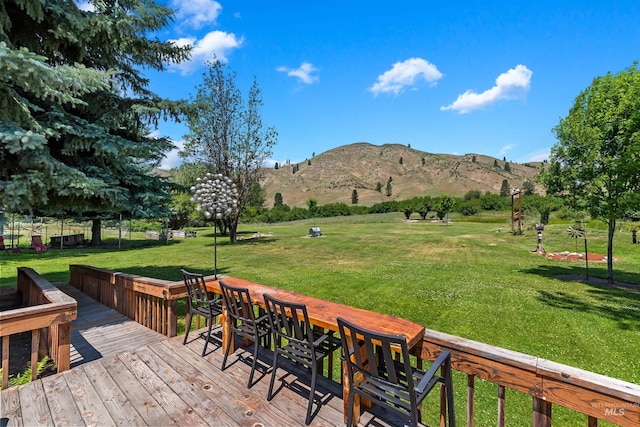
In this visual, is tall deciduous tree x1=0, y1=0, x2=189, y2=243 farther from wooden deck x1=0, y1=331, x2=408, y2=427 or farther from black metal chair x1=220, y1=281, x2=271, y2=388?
black metal chair x1=220, y1=281, x2=271, y2=388

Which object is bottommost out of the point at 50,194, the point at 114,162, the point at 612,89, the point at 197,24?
the point at 50,194

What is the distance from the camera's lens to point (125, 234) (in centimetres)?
2709

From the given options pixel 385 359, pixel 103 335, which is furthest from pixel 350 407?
pixel 103 335

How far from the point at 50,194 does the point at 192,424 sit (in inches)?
189

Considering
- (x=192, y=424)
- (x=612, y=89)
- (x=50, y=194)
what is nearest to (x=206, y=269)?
(x=50, y=194)

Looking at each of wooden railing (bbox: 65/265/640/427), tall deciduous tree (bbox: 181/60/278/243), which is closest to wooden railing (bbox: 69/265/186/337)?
wooden railing (bbox: 65/265/640/427)

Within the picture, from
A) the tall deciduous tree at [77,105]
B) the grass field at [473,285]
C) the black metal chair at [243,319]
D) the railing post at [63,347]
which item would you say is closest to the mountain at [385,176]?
the grass field at [473,285]

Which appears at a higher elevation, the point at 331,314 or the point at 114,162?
the point at 114,162

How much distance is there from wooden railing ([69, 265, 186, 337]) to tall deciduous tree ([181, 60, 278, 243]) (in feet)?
41.8

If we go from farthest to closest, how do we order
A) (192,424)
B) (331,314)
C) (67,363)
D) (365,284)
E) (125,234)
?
(125,234), (365,284), (67,363), (331,314), (192,424)

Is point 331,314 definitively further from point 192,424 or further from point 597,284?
point 597,284

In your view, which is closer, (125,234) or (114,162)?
(114,162)

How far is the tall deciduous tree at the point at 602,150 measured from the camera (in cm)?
858

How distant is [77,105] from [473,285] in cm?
1108
